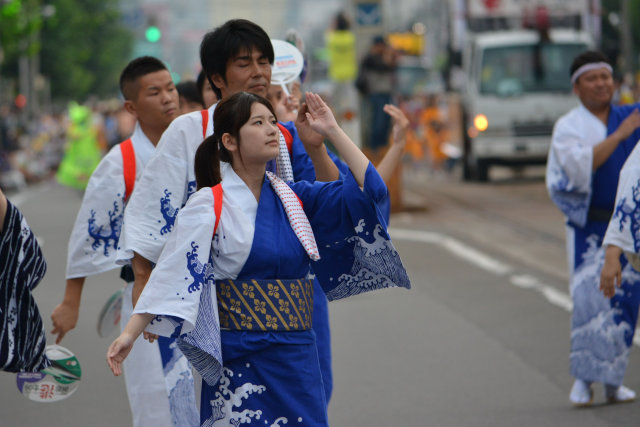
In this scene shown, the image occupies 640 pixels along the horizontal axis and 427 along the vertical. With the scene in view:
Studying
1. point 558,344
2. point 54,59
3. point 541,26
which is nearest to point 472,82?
point 541,26

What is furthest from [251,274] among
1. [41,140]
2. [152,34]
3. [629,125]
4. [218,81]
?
[41,140]

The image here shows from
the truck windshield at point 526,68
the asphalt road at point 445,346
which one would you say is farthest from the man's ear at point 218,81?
the truck windshield at point 526,68

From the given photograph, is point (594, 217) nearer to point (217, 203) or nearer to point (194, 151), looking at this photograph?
point (194, 151)

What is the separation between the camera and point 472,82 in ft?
69.8

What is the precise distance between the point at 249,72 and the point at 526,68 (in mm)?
16995

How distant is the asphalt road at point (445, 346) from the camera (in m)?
6.34

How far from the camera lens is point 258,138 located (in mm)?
3842

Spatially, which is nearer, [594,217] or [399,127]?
[399,127]

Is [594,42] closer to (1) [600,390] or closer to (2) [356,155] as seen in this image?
(1) [600,390]

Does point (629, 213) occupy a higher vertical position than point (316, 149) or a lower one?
lower

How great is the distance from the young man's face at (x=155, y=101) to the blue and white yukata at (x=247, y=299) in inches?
51.7

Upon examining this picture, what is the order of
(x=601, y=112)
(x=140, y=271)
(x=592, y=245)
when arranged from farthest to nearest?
(x=601, y=112) < (x=592, y=245) < (x=140, y=271)

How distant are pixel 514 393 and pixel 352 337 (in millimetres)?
2054

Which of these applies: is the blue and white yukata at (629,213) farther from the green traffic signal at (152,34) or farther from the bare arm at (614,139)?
the green traffic signal at (152,34)
